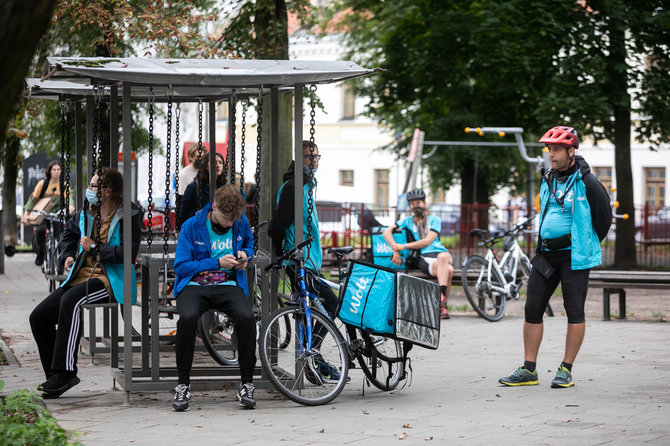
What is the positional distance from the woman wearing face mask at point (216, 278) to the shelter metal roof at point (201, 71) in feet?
2.45

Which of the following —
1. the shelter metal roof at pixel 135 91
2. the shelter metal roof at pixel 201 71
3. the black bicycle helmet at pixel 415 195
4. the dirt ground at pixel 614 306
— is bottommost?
the dirt ground at pixel 614 306

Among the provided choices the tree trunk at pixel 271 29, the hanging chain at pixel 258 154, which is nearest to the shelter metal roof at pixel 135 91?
the hanging chain at pixel 258 154

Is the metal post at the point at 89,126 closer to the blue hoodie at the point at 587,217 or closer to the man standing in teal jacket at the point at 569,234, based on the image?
the man standing in teal jacket at the point at 569,234

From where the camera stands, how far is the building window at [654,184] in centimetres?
5200

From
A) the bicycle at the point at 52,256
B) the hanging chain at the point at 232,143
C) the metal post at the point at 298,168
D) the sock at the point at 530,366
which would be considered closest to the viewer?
the metal post at the point at 298,168

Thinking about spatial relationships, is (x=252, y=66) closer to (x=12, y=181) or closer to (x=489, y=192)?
(x=12, y=181)

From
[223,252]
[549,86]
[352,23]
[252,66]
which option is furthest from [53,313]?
[352,23]

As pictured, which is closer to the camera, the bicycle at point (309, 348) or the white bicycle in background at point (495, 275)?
the bicycle at point (309, 348)

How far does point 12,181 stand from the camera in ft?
101

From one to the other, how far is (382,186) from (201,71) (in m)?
51.1

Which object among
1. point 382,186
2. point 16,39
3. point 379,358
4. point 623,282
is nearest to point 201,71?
point 379,358

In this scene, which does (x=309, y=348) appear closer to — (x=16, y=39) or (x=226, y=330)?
(x=226, y=330)

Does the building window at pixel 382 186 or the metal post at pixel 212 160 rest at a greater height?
the building window at pixel 382 186

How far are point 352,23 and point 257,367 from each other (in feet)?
97.0
